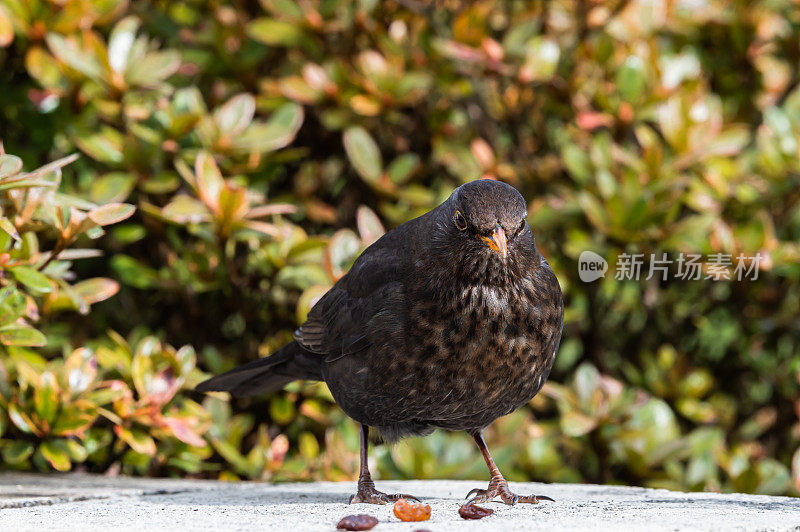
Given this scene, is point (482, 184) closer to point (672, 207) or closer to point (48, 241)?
point (672, 207)

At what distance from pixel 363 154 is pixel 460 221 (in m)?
1.62

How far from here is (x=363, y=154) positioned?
14.6 feet

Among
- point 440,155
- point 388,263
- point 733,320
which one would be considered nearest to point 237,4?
point 440,155

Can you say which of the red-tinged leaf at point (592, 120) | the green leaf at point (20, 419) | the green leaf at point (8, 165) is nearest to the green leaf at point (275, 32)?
the red-tinged leaf at point (592, 120)

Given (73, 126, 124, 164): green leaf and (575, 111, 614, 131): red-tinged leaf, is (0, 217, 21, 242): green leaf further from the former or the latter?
(575, 111, 614, 131): red-tinged leaf

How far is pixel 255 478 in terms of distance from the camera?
4.16 m

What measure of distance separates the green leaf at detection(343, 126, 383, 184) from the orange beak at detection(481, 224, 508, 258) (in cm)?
166

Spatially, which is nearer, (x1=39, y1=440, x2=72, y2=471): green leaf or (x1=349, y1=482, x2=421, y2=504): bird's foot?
(x1=349, y1=482, x2=421, y2=504): bird's foot

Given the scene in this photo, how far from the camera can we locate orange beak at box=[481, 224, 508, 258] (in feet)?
9.16

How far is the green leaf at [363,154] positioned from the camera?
175 inches

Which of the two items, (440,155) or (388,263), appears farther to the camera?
(440,155)

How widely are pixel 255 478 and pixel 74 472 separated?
86 cm

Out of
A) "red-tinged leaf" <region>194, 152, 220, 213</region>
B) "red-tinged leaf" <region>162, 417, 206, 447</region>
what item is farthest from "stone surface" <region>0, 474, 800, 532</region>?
"red-tinged leaf" <region>194, 152, 220, 213</region>

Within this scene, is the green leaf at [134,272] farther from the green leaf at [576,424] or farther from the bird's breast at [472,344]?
the green leaf at [576,424]
